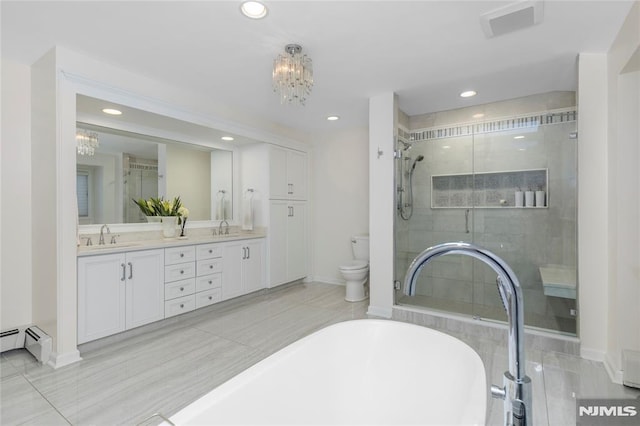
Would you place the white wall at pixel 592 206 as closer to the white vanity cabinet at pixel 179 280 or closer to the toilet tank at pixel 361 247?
the toilet tank at pixel 361 247

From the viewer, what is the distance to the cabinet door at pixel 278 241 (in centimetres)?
417

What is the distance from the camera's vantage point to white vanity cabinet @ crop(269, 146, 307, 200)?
167 inches

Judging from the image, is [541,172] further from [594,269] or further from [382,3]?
[382,3]

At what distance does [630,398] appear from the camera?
183 cm

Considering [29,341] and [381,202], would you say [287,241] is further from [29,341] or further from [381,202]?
[29,341]

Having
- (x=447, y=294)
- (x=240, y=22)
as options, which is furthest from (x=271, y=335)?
(x=240, y=22)

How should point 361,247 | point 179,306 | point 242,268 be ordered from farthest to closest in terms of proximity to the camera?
point 361,247
point 242,268
point 179,306

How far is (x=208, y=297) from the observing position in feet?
11.0

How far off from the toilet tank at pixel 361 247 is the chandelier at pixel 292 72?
235 cm

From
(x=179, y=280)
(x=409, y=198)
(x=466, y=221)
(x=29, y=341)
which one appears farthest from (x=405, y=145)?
(x=29, y=341)

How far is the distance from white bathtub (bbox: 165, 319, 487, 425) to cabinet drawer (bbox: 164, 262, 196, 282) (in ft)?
6.74

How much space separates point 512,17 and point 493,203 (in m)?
2.01

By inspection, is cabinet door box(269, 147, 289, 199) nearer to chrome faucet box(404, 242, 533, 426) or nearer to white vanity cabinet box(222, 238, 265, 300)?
white vanity cabinet box(222, 238, 265, 300)

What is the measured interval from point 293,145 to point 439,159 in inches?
81.0
